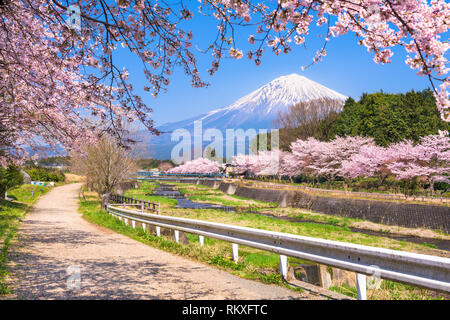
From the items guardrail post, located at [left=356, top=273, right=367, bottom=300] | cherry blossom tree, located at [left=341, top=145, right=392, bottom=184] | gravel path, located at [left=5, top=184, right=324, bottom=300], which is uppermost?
cherry blossom tree, located at [left=341, top=145, right=392, bottom=184]

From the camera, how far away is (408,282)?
13.8ft

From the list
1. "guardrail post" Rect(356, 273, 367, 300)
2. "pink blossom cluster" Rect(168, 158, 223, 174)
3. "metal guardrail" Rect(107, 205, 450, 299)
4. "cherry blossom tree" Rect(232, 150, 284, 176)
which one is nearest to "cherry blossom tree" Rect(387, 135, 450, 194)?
"metal guardrail" Rect(107, 205, 450, 299)

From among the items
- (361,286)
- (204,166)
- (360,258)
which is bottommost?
(361,286)

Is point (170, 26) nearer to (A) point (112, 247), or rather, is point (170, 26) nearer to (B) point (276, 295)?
(B) point (276, 295)

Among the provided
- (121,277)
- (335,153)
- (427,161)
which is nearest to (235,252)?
(121,277)

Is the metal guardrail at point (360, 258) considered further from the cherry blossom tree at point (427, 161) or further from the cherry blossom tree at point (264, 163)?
the cherry blossom tree at point (264, 163)

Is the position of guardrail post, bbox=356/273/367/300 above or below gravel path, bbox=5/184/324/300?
above

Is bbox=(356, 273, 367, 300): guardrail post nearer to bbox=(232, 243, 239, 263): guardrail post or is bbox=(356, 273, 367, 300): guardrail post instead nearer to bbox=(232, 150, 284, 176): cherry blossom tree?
bbox=(232, 243, 239, 263): guardrail post

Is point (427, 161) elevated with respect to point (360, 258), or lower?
elevated

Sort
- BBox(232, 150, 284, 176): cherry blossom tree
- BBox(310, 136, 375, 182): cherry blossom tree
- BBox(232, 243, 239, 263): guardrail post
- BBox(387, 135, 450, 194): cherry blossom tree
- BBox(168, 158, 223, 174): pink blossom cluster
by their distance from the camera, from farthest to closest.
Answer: BBox(168, 158, 223, 174): pink blossom cluster → BBox(232, 150, 284, 176): cherry blossom tree → BBox(310, 136, 375, 182): cherry blossom tree → BBox(387, 135, 450, 194): cherry blossom tree → BBox(232, 243, 239, 263): guardrail post

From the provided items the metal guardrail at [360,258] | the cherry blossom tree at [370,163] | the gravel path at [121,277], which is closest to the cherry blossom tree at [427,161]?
the cherry blossom tree at [370,163]

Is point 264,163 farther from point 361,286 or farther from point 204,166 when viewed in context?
point 361,286
